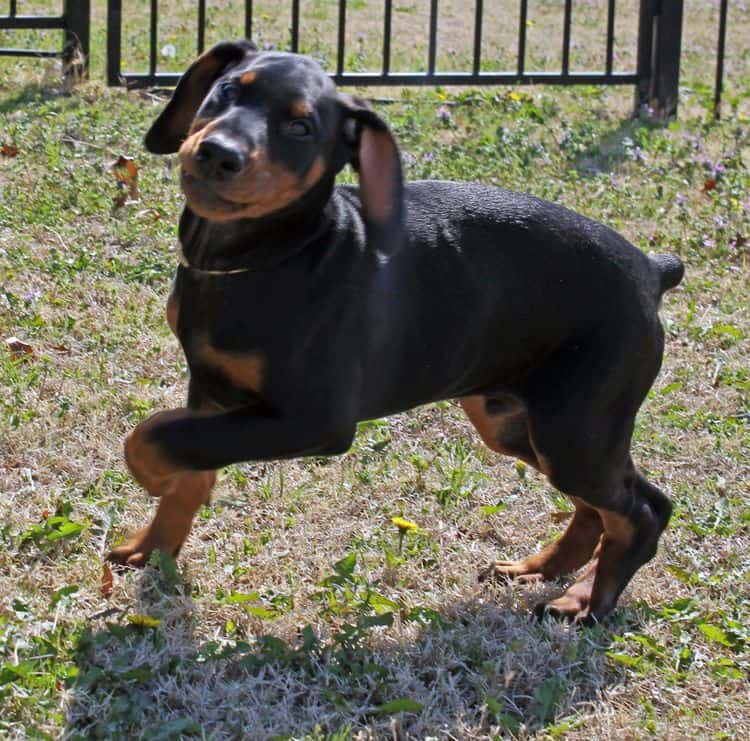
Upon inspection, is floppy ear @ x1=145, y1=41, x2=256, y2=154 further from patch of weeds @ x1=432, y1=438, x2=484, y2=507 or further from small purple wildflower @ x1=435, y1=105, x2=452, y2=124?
small purple wildflower @ x1=435, y1=105, x2=452, y2=124

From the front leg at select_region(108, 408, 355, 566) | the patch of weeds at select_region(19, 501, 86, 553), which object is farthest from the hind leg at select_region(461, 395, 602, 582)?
the patch of weeds at select_region(19, 501, 86, 553)

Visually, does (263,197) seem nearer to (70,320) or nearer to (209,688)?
(209,688)

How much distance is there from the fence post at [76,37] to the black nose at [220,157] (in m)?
5.09

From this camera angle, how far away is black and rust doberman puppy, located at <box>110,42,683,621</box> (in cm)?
335

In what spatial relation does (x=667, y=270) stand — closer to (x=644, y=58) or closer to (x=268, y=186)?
(x=268, y=186)

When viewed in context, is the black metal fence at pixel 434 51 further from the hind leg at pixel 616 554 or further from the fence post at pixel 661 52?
the hind leg at pixel 616 554

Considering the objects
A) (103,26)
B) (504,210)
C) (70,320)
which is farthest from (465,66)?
(504,210)

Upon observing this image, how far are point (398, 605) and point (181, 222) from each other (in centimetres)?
118

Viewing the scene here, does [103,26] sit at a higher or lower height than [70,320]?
higher

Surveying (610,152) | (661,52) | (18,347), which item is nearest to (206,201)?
(18,347)

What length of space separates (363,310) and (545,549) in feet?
3.65

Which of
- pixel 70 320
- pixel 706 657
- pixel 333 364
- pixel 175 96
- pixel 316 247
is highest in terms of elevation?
pixel 175 96

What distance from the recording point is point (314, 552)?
4.13 metres

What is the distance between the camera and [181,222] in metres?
3.62
